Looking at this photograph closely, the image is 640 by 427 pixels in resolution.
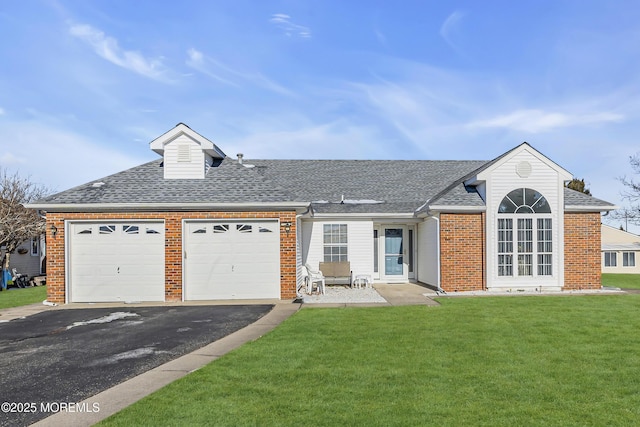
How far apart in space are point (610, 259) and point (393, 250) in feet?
69.8

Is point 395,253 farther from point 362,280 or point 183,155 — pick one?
point 183,155

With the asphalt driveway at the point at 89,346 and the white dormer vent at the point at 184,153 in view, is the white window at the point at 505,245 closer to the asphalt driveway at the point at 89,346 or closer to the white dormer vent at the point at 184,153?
the asphalt driveway at the point at 89,346

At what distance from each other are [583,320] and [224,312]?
28.7ft

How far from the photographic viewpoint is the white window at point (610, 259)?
1240 inches

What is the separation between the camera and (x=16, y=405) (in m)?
5.35

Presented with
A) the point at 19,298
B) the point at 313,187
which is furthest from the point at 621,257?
the point at 19,298

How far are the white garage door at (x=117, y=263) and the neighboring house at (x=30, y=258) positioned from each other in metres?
14.7

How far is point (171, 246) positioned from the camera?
1421cm

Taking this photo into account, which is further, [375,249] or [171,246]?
[375,249]

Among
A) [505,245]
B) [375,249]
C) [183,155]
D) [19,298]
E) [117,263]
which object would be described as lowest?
[19,298]

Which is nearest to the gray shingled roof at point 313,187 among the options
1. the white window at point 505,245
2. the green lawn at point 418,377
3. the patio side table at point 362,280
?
the white window at point 505,245

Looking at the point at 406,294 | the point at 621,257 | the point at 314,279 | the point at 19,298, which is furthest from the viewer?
the point at 621,257

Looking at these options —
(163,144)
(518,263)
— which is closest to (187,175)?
(163,144)

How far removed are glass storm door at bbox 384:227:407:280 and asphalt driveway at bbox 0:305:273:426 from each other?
A: 25.5 ft
